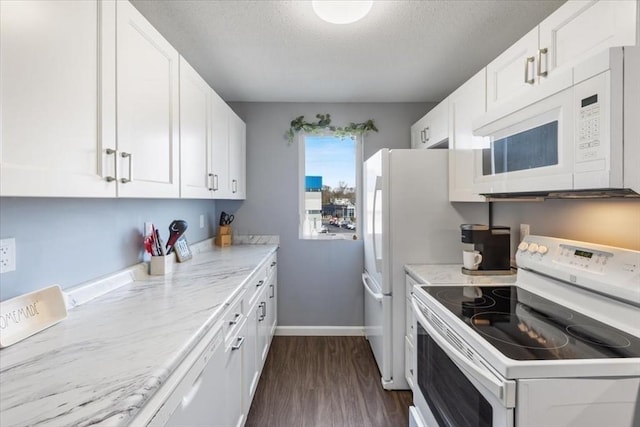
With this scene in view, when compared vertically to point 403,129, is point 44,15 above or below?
below

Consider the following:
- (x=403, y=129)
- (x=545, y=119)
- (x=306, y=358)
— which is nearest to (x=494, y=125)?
(x=545, y=119)

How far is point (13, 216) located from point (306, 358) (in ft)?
7.70

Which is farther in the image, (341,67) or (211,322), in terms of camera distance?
(341,67)

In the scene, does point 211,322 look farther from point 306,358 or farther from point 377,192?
point 306,358

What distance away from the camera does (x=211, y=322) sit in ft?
4.01

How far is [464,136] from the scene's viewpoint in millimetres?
2209

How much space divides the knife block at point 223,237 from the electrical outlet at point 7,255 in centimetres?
207

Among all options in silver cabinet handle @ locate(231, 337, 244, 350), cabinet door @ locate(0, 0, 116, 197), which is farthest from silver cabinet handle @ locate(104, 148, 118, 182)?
silver cabinet handle @ locate(231, 337, 244, 350)

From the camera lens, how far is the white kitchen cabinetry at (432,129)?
2.54 m

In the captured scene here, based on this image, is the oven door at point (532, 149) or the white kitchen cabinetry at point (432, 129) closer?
the oven door at point (532, 149)

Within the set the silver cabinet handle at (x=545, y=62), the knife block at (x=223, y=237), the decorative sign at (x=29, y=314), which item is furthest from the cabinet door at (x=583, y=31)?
the knife block at (x=223, y=237)

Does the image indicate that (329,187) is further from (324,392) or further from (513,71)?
(513,71)

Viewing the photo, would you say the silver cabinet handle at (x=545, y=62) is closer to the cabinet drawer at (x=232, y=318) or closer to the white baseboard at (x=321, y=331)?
the cabinet drawer at (x=232, y=318)

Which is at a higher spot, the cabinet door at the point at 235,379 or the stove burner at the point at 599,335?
the stove burner at the point at 599,335
